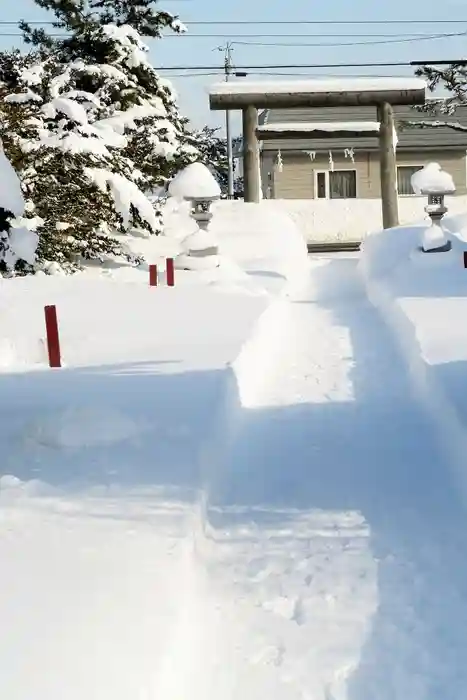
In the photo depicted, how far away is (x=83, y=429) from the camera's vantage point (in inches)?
271

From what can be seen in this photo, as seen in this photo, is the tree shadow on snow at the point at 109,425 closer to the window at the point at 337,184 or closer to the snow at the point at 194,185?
the snow at the point at 194,185

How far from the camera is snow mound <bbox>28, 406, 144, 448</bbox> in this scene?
6.67 metres

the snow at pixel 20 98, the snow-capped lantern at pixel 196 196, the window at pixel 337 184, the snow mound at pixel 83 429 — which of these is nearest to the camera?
the snow mound at pixel 83 429

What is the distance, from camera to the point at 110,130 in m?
20.6

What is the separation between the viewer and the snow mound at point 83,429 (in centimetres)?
667

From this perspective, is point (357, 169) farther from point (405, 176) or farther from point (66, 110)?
point (66, 110)

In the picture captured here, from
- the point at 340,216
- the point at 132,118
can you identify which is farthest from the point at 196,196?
the point at 340,216

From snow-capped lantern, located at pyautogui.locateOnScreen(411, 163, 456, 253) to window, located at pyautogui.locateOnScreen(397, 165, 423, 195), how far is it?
22629 millimetres

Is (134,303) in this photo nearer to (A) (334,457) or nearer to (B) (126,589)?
(A) (334,457)

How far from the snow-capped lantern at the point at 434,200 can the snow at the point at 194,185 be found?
492 cm

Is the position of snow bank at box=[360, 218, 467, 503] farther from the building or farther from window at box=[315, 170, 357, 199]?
window at box=[315, 170, 357, 199]

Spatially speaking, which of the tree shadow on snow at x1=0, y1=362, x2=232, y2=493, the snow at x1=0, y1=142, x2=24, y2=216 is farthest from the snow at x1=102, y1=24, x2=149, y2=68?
the snow at x1=0, y1=142, x2=24, y2=216

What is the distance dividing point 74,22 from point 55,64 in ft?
11.4

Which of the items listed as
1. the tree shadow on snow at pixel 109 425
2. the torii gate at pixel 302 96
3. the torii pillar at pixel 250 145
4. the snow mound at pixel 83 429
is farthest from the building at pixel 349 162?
the snow mound at pixel 83 429
